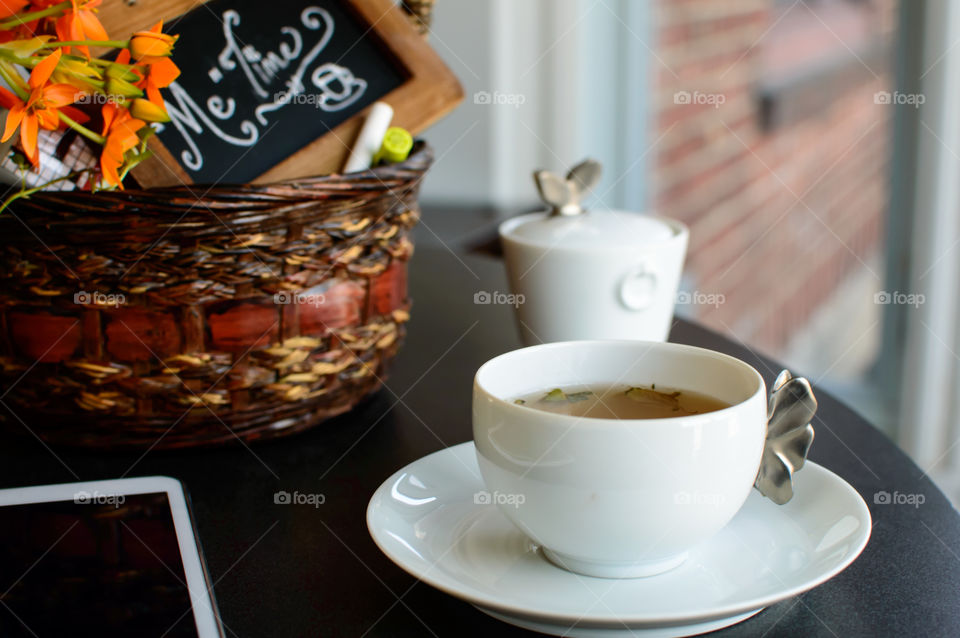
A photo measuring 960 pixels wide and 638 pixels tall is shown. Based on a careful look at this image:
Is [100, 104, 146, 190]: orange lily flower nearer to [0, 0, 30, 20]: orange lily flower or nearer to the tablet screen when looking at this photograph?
[0, 0, 30, 20]: orange lily flower

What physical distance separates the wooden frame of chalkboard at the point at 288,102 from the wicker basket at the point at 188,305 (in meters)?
0.09

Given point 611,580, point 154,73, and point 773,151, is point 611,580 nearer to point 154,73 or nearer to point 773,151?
point 154,73

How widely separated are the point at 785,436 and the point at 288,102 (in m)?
0.49

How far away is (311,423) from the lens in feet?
2.41

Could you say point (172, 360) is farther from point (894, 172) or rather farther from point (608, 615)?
point (894, 172)

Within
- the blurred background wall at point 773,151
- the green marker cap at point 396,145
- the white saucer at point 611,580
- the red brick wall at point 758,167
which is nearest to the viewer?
the white saucer at point 611,580

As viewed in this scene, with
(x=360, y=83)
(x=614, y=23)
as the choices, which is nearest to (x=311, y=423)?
(x=360, y=83)

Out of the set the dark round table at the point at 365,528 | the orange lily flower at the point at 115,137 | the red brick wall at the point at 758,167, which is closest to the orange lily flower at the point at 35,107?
the orange lily flower at the point at 115,137

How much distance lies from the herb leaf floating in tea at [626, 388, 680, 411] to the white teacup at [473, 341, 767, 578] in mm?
38

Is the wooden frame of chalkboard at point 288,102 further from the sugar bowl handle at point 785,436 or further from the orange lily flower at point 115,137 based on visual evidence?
the sugar bowl handle at point 785,436

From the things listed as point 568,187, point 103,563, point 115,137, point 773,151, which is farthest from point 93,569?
point 773,151

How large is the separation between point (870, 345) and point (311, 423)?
5.12 ft

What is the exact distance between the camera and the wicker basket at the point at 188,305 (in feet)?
2.04

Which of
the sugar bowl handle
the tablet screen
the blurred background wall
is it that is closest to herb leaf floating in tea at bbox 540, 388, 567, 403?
the sugar bowl handle
